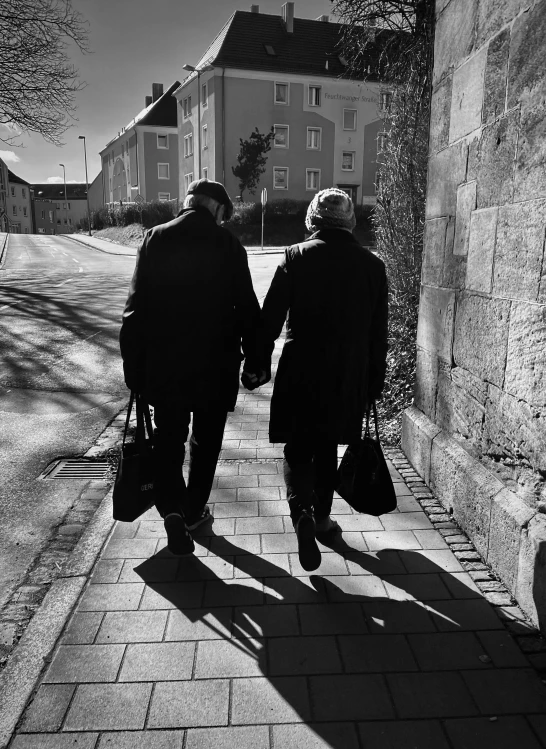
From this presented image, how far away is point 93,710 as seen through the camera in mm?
2229

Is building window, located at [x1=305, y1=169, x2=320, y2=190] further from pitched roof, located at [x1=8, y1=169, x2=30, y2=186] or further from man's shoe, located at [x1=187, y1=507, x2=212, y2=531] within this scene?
pitched roof, located at [x1=8, y1=169, x2=30, y2=186]

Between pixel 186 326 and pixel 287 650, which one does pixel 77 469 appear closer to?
pixel 186 326

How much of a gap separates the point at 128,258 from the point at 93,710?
30.0 metres

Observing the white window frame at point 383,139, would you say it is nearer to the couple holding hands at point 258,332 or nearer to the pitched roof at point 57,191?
the couple holding hands at point 258,332

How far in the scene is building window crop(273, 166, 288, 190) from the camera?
43219 millimetres

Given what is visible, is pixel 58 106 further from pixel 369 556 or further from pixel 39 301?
pixel 369 556

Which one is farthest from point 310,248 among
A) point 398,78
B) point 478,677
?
point 398,78

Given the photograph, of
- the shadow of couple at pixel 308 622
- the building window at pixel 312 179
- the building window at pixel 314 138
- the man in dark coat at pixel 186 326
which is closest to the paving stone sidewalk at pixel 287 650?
the shadow of couple at pixel 308 622

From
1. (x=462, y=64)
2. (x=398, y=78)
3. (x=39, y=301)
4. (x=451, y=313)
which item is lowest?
(x=39, y=301)

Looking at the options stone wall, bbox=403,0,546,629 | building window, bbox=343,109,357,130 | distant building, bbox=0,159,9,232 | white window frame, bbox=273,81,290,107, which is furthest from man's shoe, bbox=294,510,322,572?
distant building, bbox=0,159,9,232

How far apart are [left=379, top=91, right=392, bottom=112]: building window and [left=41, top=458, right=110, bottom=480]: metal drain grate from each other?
458 cm

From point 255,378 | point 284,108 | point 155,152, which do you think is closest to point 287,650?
point 255,378

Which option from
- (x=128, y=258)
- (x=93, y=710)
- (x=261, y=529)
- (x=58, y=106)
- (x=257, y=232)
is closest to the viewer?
(x=93, y=710)

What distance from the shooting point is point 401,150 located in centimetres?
638
